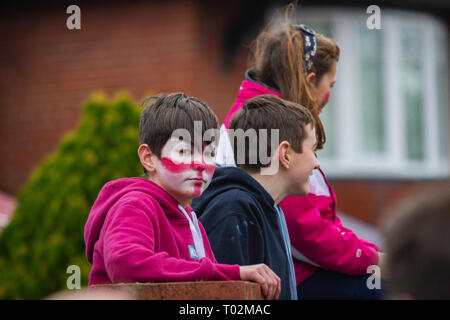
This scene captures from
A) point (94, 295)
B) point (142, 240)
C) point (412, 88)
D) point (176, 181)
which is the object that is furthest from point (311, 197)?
point (412, 88)

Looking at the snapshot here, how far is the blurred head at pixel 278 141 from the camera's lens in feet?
9.28

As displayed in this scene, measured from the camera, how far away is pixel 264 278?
205 centimetres

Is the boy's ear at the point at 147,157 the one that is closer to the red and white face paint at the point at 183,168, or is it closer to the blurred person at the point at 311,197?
the red and white face paint at the point at 183,168

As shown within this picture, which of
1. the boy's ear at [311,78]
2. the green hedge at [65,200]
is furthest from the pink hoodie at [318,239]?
the green hedge at [65,200]

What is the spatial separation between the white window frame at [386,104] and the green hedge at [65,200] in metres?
4.99

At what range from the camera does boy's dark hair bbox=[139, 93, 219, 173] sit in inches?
96.2

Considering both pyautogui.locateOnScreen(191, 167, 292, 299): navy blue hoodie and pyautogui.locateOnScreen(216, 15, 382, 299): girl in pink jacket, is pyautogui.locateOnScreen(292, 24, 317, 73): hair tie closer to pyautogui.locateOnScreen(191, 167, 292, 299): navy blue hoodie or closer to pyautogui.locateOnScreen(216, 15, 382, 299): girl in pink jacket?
pyautogui.locateOnScreen(216, 15, 382, 299): girl in pink jacket

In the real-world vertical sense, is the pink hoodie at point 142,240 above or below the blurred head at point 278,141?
below

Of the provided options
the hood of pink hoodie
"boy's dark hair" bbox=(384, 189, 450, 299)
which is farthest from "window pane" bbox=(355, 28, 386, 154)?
"boy's dark hair" bbox=(384, 189, 450, 299)

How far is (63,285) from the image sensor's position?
5375mm

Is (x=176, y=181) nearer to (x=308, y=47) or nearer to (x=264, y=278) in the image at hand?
(x=264, y=278)

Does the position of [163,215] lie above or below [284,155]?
below

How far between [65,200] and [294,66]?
2787 millimetres

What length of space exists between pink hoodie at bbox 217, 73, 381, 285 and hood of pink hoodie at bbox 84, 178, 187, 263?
0.63 metres
